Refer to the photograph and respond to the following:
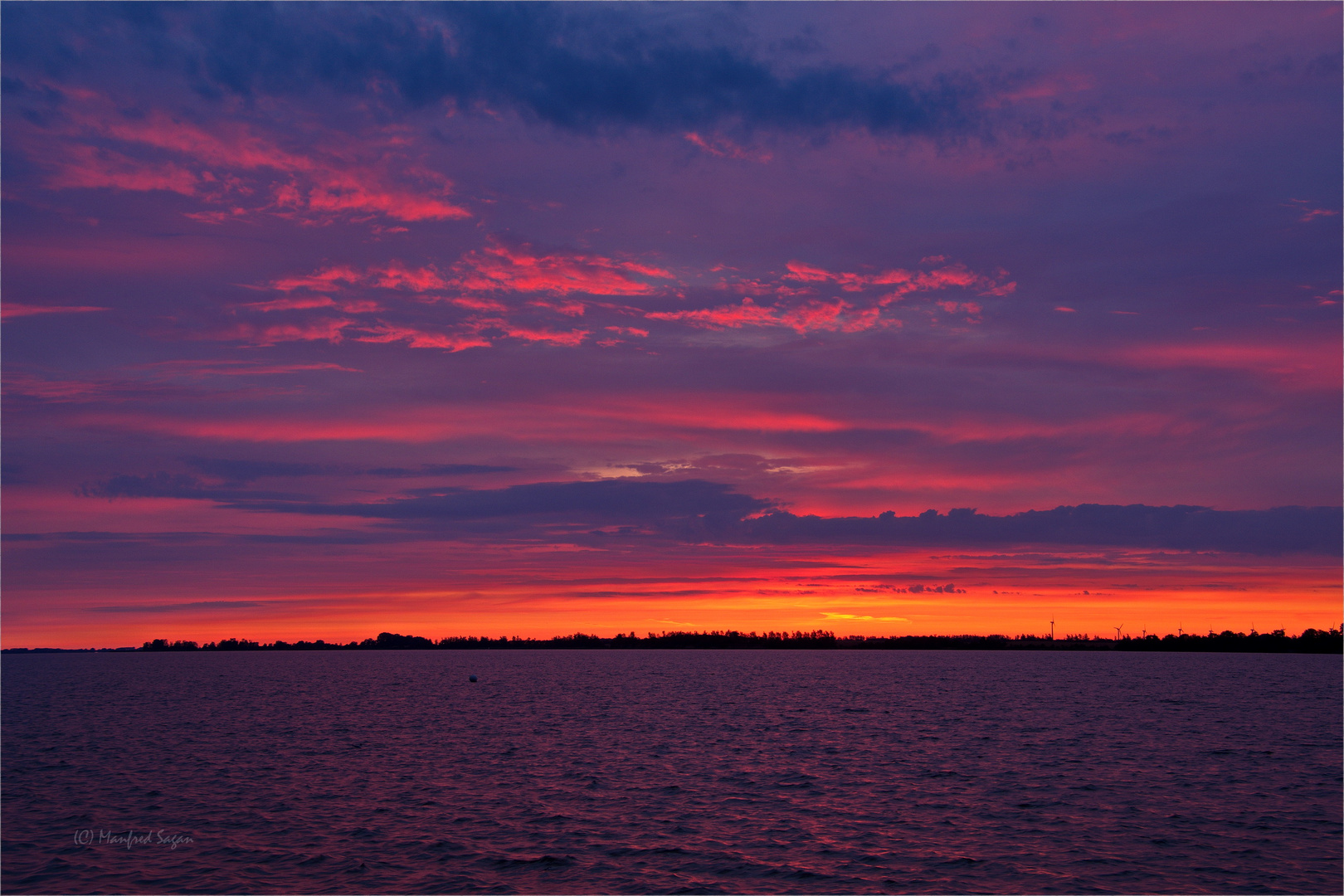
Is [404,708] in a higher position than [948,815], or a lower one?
lower

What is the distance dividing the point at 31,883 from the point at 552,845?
769 inches

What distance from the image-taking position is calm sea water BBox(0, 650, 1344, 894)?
111 feet

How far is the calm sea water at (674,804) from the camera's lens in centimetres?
3388

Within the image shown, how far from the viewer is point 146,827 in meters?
41.2

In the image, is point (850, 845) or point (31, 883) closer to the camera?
point (31, 883)

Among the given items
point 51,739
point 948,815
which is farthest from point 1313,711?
point 51,739

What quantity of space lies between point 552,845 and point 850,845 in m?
12.8

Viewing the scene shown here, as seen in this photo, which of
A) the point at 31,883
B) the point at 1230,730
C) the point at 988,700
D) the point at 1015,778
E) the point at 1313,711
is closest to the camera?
the point at 31,883

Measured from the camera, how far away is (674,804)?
46.1m

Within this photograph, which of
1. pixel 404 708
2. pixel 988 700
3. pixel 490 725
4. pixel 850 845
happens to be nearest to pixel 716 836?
pixel 850 845

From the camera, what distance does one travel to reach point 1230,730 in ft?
267

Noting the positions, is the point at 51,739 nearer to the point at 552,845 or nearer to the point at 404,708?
the point at 404,708

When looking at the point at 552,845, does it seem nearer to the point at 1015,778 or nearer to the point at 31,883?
the point at 31,883

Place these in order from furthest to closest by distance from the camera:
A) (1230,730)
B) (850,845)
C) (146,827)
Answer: (1230,730)
(146,827)
(850,845)
